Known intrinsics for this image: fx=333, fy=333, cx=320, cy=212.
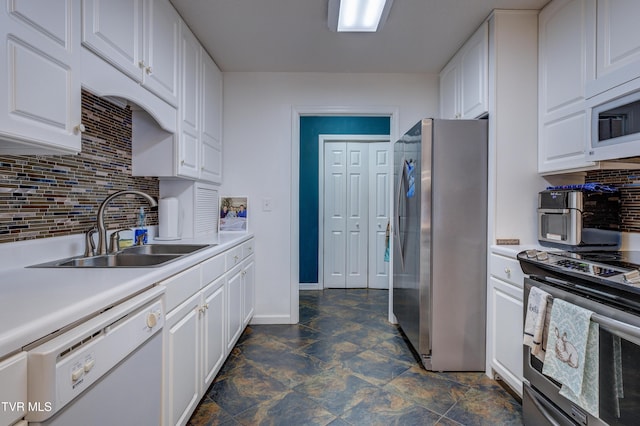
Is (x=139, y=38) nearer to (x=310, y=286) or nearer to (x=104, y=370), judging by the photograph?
(x=104, y=370)

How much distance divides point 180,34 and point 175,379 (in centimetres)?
205

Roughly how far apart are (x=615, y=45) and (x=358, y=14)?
1378mm

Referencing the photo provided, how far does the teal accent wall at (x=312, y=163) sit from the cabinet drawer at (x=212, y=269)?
2479 mm

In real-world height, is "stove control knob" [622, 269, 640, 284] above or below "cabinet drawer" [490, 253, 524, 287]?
above

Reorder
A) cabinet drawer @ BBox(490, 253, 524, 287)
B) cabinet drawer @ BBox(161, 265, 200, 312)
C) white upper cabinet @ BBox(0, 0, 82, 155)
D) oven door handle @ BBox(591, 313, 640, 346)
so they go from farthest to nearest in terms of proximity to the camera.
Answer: cabinet drawer @ BBox(490, 253, 524, 287), cabinet drawer @ BBox(161, 265, 200, 312), oven door handle @ BBox(591, 313, 640, 346), white upper cabinet @ BBox(0, 0, 82, 155)

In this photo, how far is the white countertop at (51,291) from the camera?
2.39 feet

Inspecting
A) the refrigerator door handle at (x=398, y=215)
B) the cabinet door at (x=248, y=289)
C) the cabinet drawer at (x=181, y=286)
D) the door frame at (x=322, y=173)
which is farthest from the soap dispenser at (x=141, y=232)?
the door frame at (x=322, y=173)

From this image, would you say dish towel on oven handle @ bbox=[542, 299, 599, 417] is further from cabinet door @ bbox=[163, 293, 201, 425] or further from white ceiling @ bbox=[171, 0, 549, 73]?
white ceiling @ bbox=[171, 0, 549, 73]

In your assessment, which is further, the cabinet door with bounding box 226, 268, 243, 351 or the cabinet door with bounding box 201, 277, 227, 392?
the cabinet door with bounding box 226, 268, 243, 351

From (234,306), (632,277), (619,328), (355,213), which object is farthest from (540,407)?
(355,213)

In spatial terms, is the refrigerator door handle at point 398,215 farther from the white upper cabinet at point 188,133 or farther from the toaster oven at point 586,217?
the white upper cabinet at point 188,133

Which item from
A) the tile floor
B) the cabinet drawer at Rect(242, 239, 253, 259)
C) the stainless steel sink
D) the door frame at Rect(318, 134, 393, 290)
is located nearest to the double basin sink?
the stainless steel sink

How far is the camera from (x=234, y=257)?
2.46 m

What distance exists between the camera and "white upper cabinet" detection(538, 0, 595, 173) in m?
1.80
